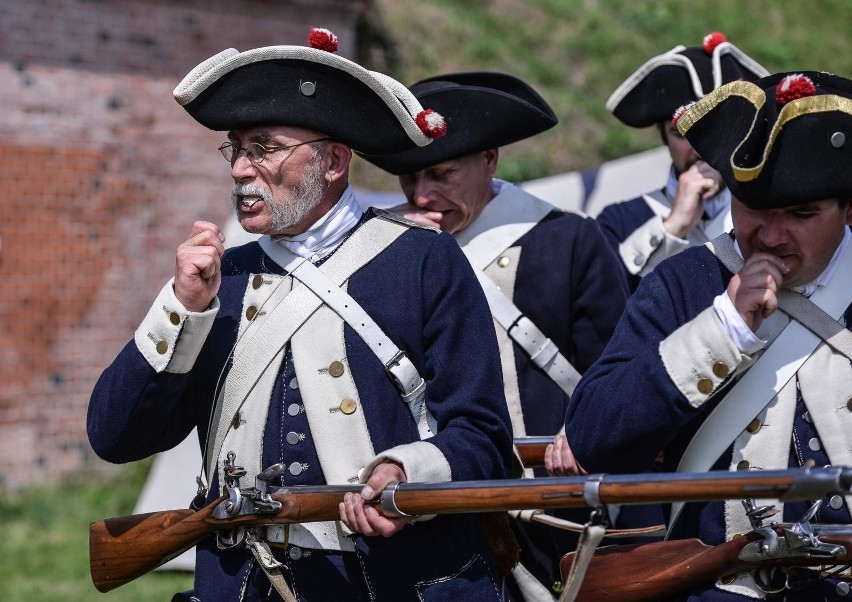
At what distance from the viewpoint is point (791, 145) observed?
2.95m

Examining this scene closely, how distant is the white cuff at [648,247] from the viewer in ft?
16.2

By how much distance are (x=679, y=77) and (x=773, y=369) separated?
8.41ft

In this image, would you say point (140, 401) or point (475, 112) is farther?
point (475, 112)

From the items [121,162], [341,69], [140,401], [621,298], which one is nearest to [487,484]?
[140,401]

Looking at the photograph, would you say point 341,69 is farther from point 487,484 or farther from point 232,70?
point 487,484

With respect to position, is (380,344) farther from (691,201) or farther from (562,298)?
(691,201)

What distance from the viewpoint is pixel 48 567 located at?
769cm

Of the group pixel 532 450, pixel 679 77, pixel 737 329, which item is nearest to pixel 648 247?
pixel 679 77

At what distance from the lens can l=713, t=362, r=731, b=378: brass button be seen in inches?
112

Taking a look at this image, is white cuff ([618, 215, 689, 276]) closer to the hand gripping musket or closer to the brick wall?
the hand gripping musket

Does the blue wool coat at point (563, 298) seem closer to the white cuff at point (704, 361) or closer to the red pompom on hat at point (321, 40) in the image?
the red pompom on hat at point (321, 40)

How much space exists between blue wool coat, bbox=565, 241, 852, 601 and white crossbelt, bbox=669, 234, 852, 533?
0.11 ft

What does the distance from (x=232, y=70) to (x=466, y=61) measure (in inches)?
383

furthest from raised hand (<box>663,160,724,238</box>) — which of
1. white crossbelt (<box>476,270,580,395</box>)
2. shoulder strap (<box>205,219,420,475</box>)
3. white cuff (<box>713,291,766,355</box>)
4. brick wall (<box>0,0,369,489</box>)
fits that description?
brick wall (<box>0,0,369,489</box>)
